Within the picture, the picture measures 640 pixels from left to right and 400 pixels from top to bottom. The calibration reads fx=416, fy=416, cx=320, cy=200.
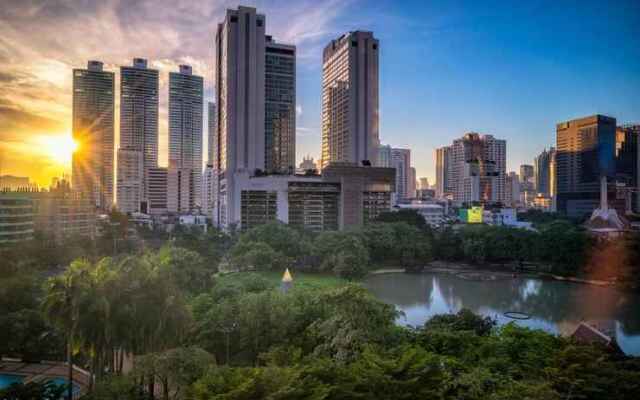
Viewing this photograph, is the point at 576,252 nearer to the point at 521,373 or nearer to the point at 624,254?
the point at 624,254

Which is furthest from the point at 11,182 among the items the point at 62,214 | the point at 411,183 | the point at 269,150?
the point at 411,183

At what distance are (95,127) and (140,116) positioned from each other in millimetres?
7102

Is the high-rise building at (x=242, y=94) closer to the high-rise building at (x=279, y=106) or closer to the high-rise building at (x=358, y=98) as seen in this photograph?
the high-rise building at (x=279, y=106)

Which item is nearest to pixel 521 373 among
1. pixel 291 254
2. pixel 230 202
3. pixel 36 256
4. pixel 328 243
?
pixel 328 243

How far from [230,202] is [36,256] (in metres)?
19.1

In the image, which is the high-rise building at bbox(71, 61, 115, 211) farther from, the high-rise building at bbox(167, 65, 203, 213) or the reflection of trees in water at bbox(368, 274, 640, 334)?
the reflection of trees in water at bbox(368, 274, 640, 334)

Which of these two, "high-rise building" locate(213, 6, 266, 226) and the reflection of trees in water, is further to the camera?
"high-rise building" locate(213, 6, 266, 226)

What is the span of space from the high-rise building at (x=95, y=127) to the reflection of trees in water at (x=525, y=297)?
176 feet

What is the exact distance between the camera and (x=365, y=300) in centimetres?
802

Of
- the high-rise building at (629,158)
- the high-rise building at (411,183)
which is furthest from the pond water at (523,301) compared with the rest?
the high-rise building at (411,183)

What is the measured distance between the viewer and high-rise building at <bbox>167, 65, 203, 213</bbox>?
236 feet

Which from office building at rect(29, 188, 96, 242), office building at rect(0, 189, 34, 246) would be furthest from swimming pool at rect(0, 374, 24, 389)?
office building at rect(29, 188, 96, 242)

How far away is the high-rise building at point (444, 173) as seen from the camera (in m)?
83.4

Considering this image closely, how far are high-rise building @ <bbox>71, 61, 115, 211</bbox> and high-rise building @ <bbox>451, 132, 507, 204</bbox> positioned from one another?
56668 mm
